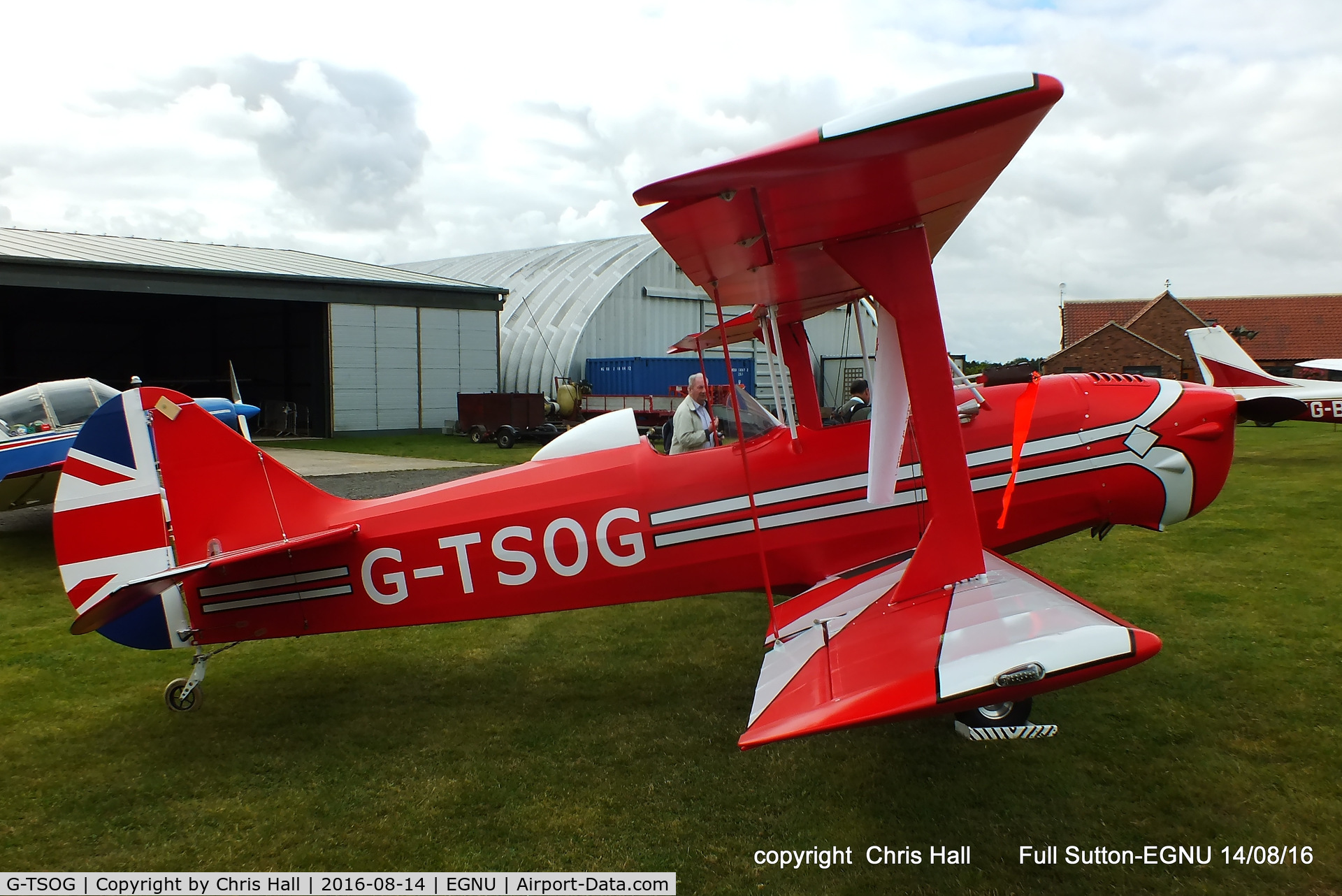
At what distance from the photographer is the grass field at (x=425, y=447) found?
1795 cm

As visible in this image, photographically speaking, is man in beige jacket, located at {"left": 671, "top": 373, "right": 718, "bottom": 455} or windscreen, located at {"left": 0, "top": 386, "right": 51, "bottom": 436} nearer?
man in beige jacket, located at {"left": 671, "top": 373, "right": 718, "bottom": 455}

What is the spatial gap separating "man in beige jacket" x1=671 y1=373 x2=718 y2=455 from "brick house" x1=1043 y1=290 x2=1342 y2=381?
30602mm

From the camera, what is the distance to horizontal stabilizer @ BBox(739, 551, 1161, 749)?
247 centimetres

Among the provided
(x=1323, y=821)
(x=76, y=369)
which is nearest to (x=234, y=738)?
(x=1323, y=821)

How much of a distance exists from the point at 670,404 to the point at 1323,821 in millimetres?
21107

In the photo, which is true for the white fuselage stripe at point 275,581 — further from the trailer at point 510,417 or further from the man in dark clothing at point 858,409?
the trailer at point 510,417

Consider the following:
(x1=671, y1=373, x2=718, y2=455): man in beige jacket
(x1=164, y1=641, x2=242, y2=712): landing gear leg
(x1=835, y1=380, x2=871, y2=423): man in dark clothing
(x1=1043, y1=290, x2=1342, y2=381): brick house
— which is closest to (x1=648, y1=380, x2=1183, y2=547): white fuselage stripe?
(x1=671, y1=373, x2=718, y2=455): man in beige jacket

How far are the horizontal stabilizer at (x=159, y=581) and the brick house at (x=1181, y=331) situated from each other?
3332 cm

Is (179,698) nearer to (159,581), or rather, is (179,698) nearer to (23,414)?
(159,581)

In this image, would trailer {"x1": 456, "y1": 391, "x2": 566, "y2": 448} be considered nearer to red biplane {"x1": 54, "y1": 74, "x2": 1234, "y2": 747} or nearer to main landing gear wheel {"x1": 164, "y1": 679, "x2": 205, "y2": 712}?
main landing gear wheel {"x1": 164, "y1": 679, "x2": 205, "y2": 712}

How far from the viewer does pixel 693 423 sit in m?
5.70

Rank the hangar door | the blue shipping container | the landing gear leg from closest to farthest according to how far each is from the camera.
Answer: the landing gear leg, the hangar door, the blue shipping container

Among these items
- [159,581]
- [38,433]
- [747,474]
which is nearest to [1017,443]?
[747,474]

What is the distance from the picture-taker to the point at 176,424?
4418 mm
